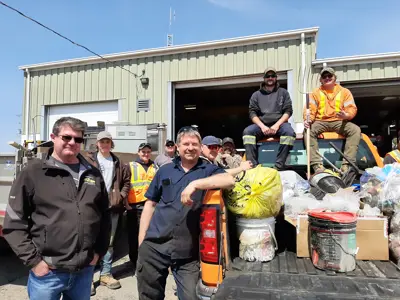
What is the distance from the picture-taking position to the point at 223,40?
Result: 961 centimetres

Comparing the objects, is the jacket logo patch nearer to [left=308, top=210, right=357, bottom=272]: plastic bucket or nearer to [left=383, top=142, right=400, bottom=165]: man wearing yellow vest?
[left=308, top=210, right=357, bottom=272]: plastic bucket

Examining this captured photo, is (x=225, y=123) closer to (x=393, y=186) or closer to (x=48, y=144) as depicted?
(x=48, y=144)

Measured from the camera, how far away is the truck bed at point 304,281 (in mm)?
1781

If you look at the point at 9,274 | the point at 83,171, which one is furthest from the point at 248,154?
the point at 9,274

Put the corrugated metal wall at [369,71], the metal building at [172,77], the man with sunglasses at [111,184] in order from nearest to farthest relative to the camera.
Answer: the man with sunglasses at [111,184], the corrugated metal wall at [369,71], the metal building at [172,77]

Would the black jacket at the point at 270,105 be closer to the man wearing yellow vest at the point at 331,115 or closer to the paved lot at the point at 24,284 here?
the man wearing yellow vest at the point at 331,115

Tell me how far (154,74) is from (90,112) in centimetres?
293

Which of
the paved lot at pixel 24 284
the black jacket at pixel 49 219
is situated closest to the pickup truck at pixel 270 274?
the black jacket at pixel 49 219

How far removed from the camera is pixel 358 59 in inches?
341

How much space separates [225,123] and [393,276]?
18145 mm

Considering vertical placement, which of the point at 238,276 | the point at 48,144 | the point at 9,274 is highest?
the point at 48,144

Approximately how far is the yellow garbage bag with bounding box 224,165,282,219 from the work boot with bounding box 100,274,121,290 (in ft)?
9.08

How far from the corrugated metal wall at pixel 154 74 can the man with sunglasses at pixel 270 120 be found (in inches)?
169

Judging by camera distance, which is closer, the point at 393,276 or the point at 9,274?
the point at 393,276
